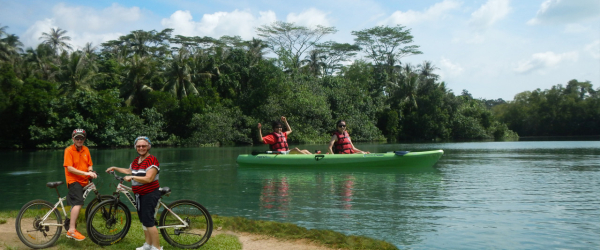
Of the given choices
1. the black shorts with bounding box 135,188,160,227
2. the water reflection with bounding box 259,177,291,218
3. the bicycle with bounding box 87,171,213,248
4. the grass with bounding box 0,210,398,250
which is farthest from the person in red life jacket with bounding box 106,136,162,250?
the water reflection with bounding box 259,177,291,218

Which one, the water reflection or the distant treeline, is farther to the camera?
the distant treeline

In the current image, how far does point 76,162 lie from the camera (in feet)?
17.7

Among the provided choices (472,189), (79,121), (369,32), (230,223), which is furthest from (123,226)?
(369,32)

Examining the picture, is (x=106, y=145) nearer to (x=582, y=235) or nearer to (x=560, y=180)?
(x=560, y=180)

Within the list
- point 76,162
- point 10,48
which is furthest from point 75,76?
point 76,162

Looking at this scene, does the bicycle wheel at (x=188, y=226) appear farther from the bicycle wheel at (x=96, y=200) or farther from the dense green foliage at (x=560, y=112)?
the dense green foliage at (x=560, y=112)

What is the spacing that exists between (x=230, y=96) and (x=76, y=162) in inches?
1452

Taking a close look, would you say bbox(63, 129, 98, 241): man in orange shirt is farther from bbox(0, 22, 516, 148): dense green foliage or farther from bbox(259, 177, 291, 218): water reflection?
bbox(0, 22, 516, 148): dense green foliage

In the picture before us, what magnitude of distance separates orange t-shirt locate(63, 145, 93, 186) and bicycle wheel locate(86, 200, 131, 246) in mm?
565

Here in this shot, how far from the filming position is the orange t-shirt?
17.6ft

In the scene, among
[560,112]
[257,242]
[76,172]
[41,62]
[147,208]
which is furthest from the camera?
[560,112]

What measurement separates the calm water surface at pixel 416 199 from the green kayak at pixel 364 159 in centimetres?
28

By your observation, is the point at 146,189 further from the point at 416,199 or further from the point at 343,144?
the point at 343,144

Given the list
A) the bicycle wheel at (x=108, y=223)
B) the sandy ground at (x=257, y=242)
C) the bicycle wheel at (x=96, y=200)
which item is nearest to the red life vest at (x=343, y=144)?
the sandy ground at (x=257, y=242)
